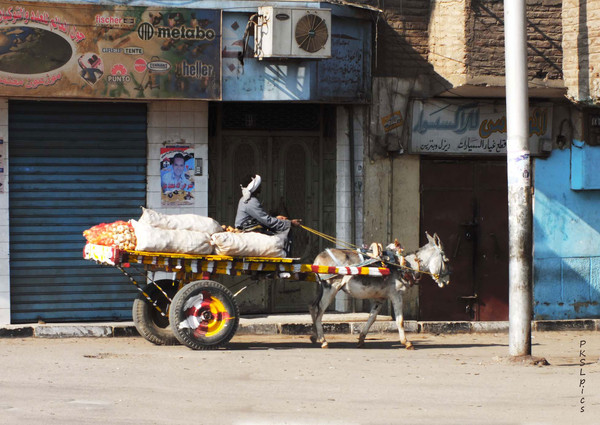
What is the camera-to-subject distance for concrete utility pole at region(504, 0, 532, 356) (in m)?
11.4

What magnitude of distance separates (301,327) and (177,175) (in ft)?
9.08

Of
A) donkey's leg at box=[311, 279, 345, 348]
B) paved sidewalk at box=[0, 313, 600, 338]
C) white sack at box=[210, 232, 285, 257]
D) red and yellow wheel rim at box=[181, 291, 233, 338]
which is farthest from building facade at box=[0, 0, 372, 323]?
red and yellow wheel rim at box=[181, 291, 233, 338]

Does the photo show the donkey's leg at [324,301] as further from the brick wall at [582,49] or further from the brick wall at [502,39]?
the brick wall at [582,49]

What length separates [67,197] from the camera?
14.6 m

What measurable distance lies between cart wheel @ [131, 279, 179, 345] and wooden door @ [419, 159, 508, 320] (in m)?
5.15

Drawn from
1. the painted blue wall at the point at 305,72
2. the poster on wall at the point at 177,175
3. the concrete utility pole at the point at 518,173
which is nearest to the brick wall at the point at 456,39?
the painted blue wall at the point at 305,72

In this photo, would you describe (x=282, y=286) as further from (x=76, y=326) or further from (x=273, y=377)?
(x=273, y=377)

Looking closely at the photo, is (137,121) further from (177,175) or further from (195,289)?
(195,289)

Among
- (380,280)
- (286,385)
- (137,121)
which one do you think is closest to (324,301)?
(380,280)

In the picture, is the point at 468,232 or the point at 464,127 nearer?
the point at 464,127

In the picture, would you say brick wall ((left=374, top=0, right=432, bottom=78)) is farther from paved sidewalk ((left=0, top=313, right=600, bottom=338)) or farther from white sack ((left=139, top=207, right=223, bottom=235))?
white sack ((left=139, top=207, right=223, bottom=235))

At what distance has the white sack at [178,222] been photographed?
38.1 feet

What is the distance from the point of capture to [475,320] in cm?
1661

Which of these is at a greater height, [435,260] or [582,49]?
[582,49]
